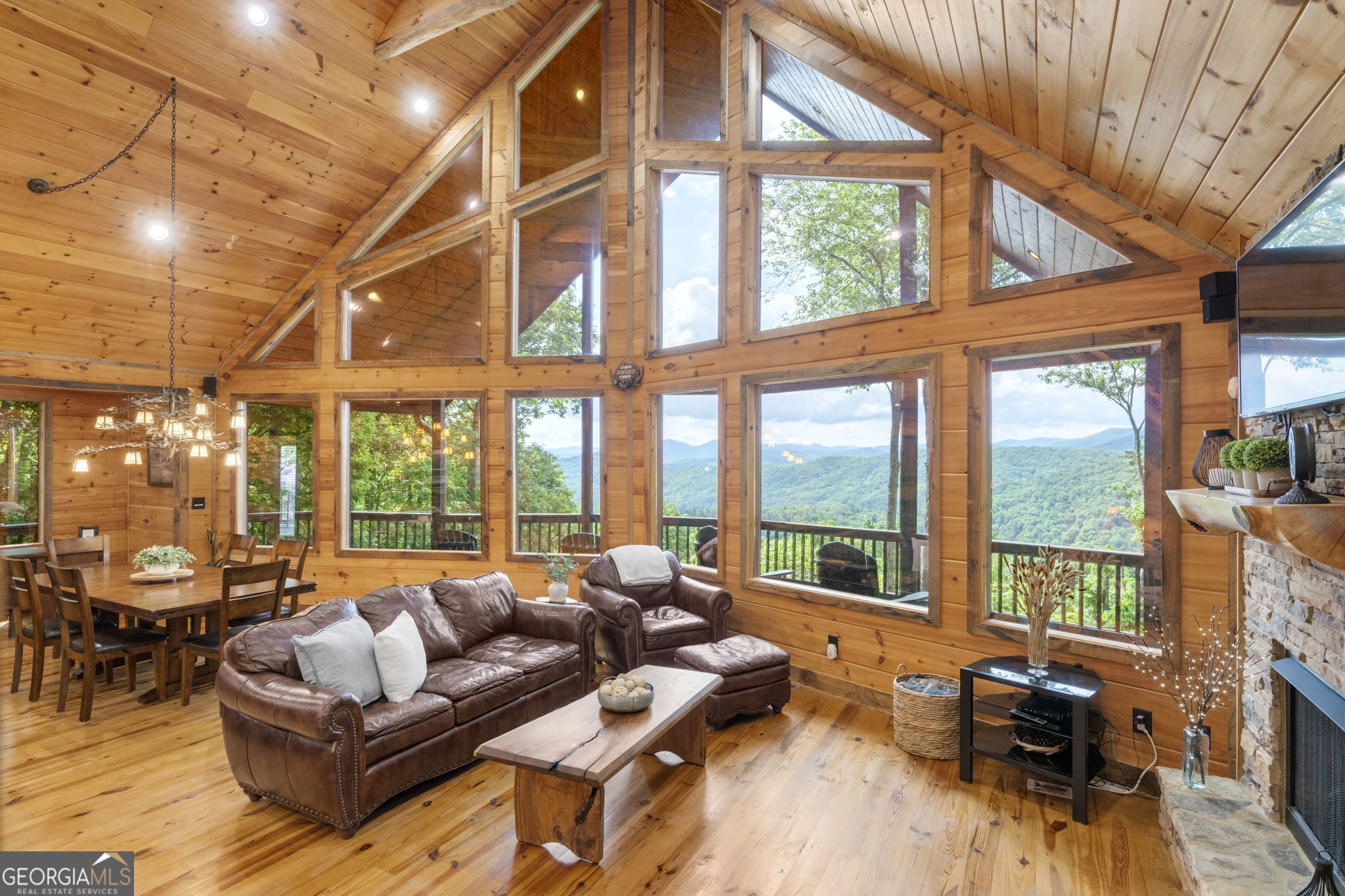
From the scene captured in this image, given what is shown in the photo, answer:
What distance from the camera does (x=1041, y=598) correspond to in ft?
11.3

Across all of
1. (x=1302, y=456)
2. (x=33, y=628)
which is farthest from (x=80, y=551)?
(x=1302, y=456)

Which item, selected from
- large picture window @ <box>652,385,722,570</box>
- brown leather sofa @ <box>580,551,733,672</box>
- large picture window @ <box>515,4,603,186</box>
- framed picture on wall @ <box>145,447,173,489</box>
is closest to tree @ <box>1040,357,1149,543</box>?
brown leather sofa @ <box>580,551,733,672</box>

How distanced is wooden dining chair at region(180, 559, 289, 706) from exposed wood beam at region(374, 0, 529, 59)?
3915 mm

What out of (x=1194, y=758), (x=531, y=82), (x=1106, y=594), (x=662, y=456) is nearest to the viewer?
(x=1194, y=758)

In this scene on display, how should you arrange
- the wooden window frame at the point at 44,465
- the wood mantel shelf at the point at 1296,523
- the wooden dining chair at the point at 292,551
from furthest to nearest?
the wooden window frame at the point at 44,465, the wooden dining chair at the point at 292,551, the wood mantel shelf at the point at 1296,523

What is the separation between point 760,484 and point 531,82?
4493 millimetres

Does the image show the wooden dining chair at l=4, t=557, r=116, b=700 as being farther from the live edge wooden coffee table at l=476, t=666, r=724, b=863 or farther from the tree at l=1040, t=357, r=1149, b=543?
the tree at l=1040, t=357, r=1149, b=543

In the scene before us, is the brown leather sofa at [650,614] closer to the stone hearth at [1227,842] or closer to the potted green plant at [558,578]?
the potted green plant at [558,578]

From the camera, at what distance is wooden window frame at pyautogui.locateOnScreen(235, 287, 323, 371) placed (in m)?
6.96

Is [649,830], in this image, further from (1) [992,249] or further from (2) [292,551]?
(2) [292,551]

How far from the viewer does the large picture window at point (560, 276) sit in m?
6.27

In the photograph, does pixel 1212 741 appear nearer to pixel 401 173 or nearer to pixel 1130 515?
pixel 1130 515

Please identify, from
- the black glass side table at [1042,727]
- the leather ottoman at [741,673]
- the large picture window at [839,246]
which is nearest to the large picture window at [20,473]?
the leather ottoman at [741,673]

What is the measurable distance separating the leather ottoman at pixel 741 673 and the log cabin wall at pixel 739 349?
596mm
